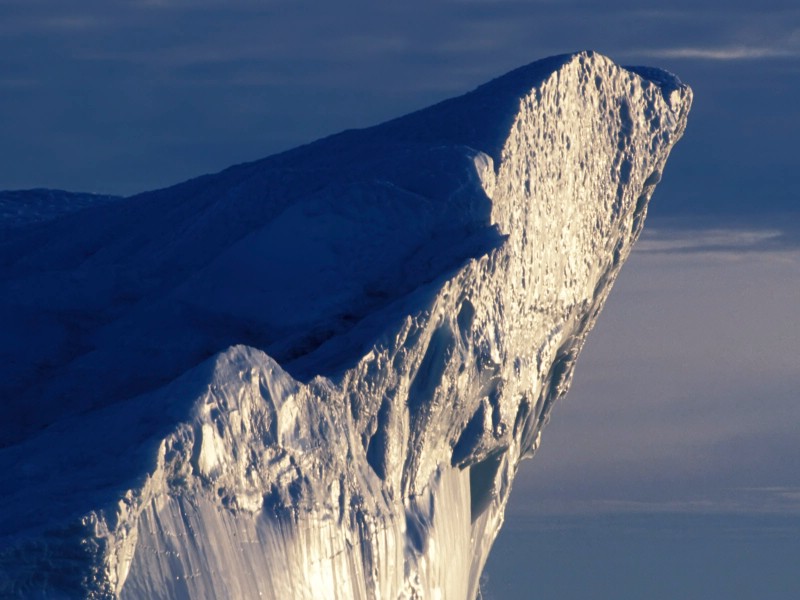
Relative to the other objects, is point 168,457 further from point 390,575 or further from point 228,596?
point 390,575

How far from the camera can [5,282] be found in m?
12.7

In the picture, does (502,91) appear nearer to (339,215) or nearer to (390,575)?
(339,215)

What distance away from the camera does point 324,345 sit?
1024 centimetres

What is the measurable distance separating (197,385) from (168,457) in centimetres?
59

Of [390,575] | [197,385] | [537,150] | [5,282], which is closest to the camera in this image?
[197,385]

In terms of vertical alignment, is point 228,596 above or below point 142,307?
below

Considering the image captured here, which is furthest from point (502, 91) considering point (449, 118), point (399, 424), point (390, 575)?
point (390, 575)

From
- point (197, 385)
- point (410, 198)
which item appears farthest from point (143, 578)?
point (410, 198)

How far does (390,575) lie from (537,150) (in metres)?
4.68

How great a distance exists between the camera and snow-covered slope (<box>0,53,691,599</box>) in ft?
24.7

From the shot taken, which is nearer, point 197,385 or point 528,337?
point 197,385

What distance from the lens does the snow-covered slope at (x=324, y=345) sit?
754 cm

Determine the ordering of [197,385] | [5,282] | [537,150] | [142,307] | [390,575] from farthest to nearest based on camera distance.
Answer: [537,150]
[5,282]
[142,307]
[390,575]
[197,385]

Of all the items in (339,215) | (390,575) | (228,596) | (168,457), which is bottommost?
(390,575)
